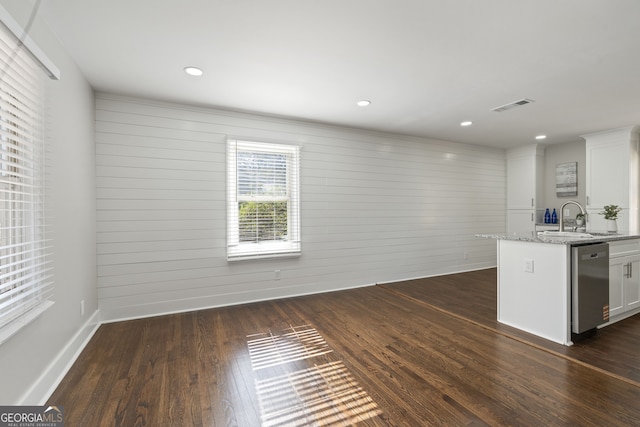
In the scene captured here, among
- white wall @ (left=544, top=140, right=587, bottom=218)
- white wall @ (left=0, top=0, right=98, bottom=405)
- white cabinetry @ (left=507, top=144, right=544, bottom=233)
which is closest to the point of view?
white wall @ (left=0, top=0, right=98, bottom=405)

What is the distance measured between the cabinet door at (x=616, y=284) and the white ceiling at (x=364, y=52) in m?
1.95

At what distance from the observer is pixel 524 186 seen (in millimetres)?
6156

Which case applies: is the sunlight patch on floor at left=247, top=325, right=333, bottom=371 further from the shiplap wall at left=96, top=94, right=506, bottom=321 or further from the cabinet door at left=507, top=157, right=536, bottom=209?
the cabinet door at left=507, top=157, right=536, bottom=209

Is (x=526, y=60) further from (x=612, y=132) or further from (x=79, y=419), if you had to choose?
(x=79, y=419)

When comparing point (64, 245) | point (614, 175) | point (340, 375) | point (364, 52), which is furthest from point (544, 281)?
point (64, 245)

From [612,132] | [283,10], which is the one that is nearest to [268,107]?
[283,10]

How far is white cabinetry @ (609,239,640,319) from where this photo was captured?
122 inches

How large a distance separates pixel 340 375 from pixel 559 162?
257 inches

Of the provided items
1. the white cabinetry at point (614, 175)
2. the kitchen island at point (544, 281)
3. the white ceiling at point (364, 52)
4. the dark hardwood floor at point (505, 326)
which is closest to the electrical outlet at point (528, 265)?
the kitchen island at point (544, 281)

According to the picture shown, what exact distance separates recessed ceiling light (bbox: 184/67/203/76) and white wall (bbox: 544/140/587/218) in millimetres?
6858

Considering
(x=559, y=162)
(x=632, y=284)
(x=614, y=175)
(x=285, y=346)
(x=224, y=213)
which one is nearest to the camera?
(x=285, y=346)

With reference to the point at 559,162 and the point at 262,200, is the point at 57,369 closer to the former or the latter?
the point at 262,200

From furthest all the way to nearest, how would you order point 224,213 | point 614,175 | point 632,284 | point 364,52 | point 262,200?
point 614,175 → point 262,200 → point 224,213 → point 632,284 → point 364,52

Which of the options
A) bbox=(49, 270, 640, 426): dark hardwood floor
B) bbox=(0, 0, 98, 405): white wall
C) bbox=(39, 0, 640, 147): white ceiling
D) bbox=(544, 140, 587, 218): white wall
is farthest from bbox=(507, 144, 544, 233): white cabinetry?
bbox=(0, 0, 98, 405): white wall
